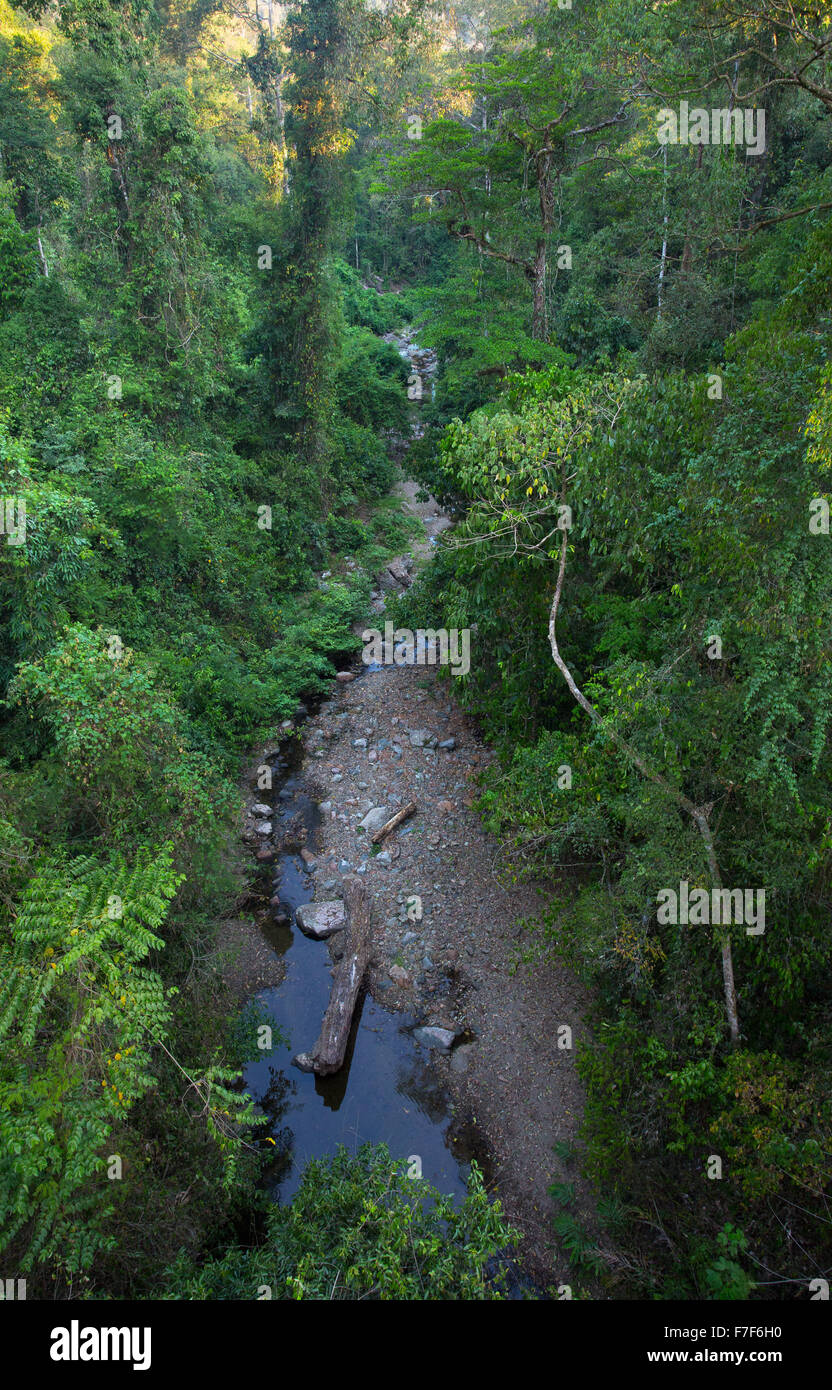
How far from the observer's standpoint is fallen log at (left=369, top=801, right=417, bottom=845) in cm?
1121

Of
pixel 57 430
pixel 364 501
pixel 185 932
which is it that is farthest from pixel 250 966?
pixel 364 501

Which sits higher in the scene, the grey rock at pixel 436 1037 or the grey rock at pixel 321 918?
the grey rock at pixel 321 918

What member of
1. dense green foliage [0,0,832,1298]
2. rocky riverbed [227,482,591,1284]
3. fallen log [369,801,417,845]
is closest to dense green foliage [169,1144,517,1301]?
dense green foliage [0,0,832,1298]

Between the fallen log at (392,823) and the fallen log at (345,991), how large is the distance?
1.09 metres

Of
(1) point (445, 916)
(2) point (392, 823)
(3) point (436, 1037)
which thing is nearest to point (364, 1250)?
(3) point (436, 1037)

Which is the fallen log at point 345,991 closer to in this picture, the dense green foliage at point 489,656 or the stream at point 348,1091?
the stream at point 348,1091

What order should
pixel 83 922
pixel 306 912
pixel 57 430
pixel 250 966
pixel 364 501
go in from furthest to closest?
pixel 364 501
pixel 57 430
pixel 306 912
pixel 250 966
pixel 83 922

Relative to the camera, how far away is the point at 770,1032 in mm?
6191

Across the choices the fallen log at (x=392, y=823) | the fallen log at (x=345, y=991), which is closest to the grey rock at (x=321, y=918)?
the fallen log at (x=345, y=991)

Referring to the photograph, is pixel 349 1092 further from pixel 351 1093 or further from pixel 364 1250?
pixel 364 1250

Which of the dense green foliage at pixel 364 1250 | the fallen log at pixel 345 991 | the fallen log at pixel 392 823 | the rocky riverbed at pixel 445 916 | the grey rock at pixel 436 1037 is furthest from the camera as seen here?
the fallen log at pixel 392 823

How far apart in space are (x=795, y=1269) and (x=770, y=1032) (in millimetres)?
1633

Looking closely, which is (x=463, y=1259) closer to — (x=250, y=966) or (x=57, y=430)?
(x=250, y=966)

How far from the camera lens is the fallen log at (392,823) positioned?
11.2 m
